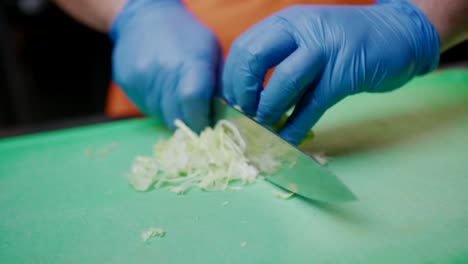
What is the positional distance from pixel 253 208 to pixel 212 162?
0.78ft

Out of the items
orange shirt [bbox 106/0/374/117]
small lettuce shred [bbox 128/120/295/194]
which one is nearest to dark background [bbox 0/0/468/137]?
orange shirt [bbox 106/0/374/117]

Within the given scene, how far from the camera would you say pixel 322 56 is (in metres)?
1.14

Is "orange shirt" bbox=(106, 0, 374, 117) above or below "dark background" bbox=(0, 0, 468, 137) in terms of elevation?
above

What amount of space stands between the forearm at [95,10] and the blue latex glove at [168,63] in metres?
0.21

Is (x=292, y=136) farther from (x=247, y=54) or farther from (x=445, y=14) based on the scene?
(x=445, y=14)

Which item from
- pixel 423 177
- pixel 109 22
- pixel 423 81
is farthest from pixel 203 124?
pixel 423 81

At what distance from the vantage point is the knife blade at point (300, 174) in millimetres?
944

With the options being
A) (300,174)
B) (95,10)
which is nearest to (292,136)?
(300,174)

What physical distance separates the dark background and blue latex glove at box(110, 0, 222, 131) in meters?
2.11

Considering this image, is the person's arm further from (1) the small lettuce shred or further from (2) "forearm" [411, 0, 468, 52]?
(2) "forearm" [411, 0, 468, 52]

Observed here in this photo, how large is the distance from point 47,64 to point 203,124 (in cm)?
366

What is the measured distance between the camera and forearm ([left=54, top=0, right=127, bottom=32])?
184cm

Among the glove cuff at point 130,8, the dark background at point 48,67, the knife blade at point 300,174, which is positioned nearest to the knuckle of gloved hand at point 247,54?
the knife blade at point 300,174

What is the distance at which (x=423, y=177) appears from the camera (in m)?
1.18
